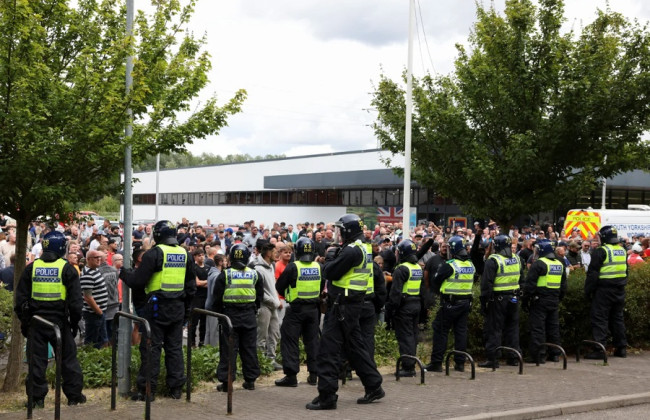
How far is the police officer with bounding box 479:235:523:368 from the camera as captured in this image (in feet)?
34.4

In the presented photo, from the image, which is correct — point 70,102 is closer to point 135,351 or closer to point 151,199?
point 135,351

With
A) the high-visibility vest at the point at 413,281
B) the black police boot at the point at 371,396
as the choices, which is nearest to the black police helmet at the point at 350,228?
the black police boot at the point at 371,396

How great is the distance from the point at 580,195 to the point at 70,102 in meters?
9.64

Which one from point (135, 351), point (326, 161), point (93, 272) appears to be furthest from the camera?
point (326, 161)

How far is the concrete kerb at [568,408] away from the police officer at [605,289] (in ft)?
8.71

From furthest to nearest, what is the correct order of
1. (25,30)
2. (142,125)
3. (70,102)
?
(142,125)
(70,102)
(25,30)

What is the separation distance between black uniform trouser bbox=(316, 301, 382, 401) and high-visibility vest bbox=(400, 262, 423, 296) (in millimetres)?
1859

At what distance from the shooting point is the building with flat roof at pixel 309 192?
3785 cm

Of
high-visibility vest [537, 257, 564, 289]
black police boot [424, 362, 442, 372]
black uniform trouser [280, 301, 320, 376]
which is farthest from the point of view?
high-visibility vest [537, 257, 564, 289]

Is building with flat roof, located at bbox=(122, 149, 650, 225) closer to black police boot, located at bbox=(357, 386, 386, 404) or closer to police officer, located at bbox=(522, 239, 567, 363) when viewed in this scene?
police officer, located at bbox=(522, 239, 567, 363)

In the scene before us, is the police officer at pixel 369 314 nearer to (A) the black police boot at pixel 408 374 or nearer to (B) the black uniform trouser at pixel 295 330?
(B) the black uniform trouser at pixel 295 330

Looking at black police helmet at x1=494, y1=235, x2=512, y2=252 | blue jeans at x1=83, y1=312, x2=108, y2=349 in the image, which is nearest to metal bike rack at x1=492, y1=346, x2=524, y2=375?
black police helmet at x1=494, y1=235, x2=512, y2=252

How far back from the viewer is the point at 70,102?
7.83 m

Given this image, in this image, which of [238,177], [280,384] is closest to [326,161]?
[238,177]
